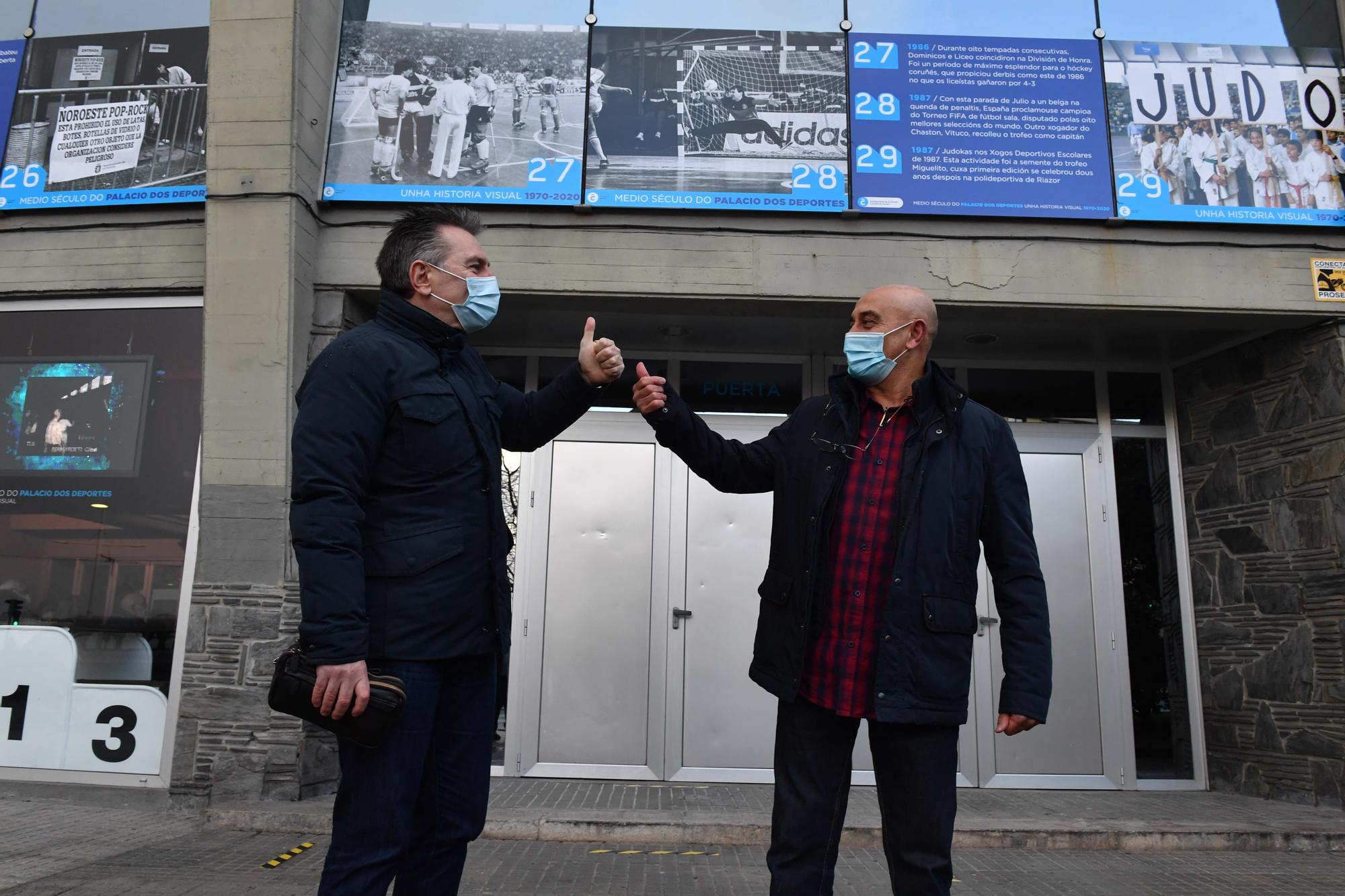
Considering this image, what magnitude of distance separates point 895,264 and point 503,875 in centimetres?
411

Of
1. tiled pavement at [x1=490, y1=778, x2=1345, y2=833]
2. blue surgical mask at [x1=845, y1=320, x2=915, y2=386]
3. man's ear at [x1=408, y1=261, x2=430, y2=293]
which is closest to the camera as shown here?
man's ear at [x1=408, y1=261, x2=430, y2=293]

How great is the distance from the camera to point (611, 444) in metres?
7.05

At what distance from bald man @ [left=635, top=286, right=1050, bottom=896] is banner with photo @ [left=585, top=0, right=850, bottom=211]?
3443 millimetres

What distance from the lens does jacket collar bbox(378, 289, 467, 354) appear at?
8.74 feet

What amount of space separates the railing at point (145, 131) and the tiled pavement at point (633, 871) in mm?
3975

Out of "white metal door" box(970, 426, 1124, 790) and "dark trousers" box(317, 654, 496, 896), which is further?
"white metal door" box(970, 426, 1124, 790)

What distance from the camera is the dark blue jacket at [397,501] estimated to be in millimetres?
2268

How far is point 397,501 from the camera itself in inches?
97.0

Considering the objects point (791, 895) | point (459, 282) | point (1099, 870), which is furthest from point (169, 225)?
point (1099, 870)

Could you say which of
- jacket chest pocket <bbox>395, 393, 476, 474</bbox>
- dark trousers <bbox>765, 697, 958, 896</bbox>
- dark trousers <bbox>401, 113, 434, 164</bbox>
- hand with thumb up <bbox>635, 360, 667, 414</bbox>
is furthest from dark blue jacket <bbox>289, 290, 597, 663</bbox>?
dark trousers <bbox>401, 113, 434, 164</bbox>

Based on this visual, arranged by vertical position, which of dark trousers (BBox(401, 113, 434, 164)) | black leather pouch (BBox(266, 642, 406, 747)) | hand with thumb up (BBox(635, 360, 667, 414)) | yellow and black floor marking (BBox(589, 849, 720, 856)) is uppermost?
dark trousers (BBox(401, 113, 434, 164))

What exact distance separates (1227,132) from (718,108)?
3.29 metres

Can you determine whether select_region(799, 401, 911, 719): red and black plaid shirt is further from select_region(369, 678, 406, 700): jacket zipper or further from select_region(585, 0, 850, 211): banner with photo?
select_region(585, 0, 850, 211): banner with photo

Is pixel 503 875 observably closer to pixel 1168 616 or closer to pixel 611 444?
pixel 611 444
